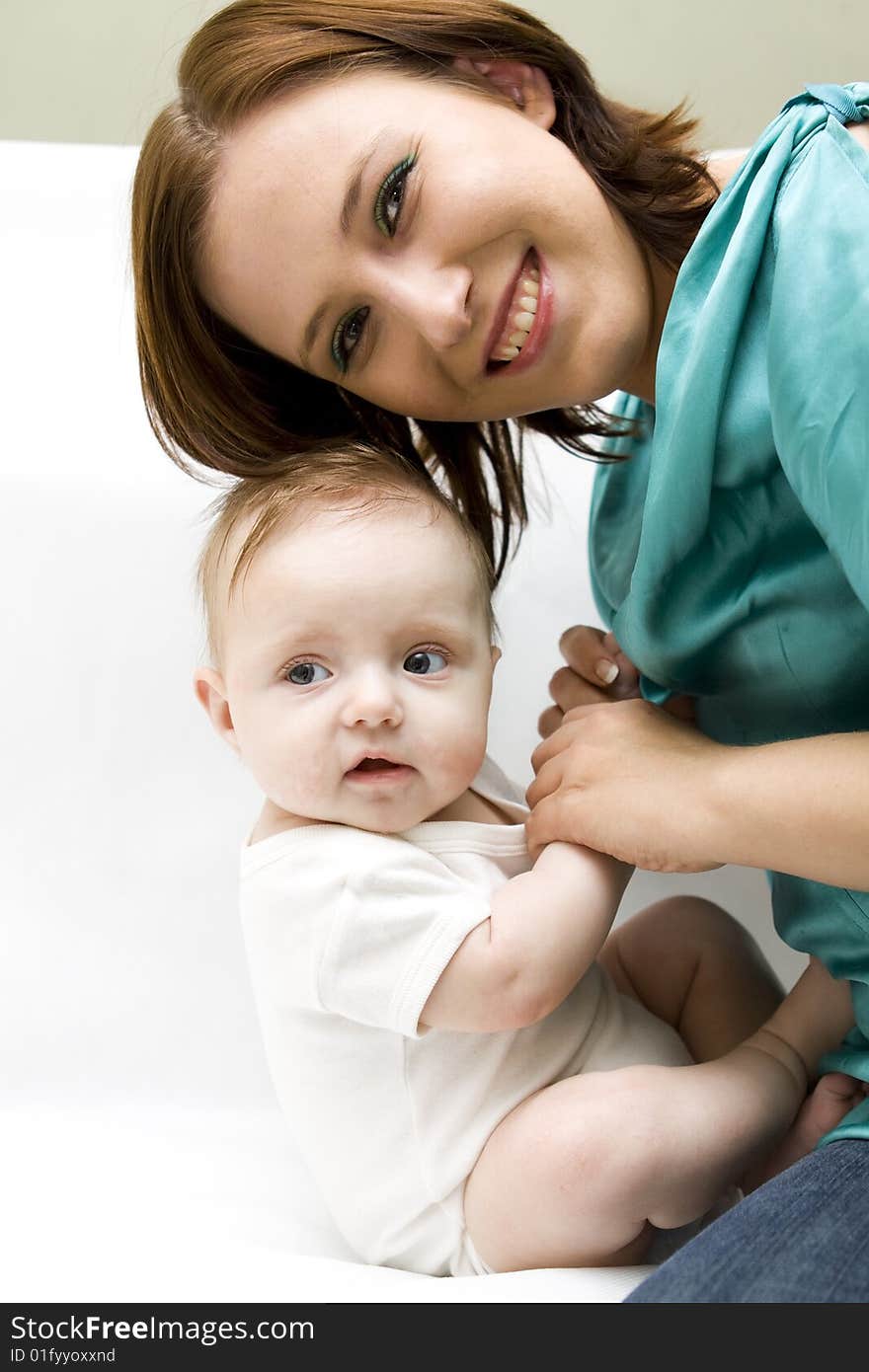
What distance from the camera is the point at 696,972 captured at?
1.20 m

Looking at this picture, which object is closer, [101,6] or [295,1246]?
[295,1246]

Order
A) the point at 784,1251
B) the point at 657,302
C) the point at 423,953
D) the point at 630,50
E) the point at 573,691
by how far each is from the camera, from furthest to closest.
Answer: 1. the point at 630,50
2. the point at 573,691
3. the point at 657,302
4. the point at 423,953
5. the point at 784,1251

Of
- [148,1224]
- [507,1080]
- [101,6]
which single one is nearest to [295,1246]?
[148,1224]

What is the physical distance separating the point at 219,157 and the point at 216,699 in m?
0.42

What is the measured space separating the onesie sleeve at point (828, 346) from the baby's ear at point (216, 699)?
449 millimetres

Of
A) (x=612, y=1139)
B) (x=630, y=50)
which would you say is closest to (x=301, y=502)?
(x=612, y=1139)

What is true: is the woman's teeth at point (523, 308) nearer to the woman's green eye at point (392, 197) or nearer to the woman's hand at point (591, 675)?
the woman's green eye at point (392, 197)

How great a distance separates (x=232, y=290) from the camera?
1106 millimetres

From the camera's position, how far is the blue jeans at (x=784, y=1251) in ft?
2.51

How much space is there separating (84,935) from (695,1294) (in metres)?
0.86

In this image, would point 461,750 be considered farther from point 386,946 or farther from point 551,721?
point 551,721

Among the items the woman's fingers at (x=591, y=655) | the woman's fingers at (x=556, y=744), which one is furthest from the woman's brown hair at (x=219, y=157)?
the woman's fingers at (x=556, y=744)

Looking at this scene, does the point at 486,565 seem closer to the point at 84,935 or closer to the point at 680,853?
the point at 680,853
